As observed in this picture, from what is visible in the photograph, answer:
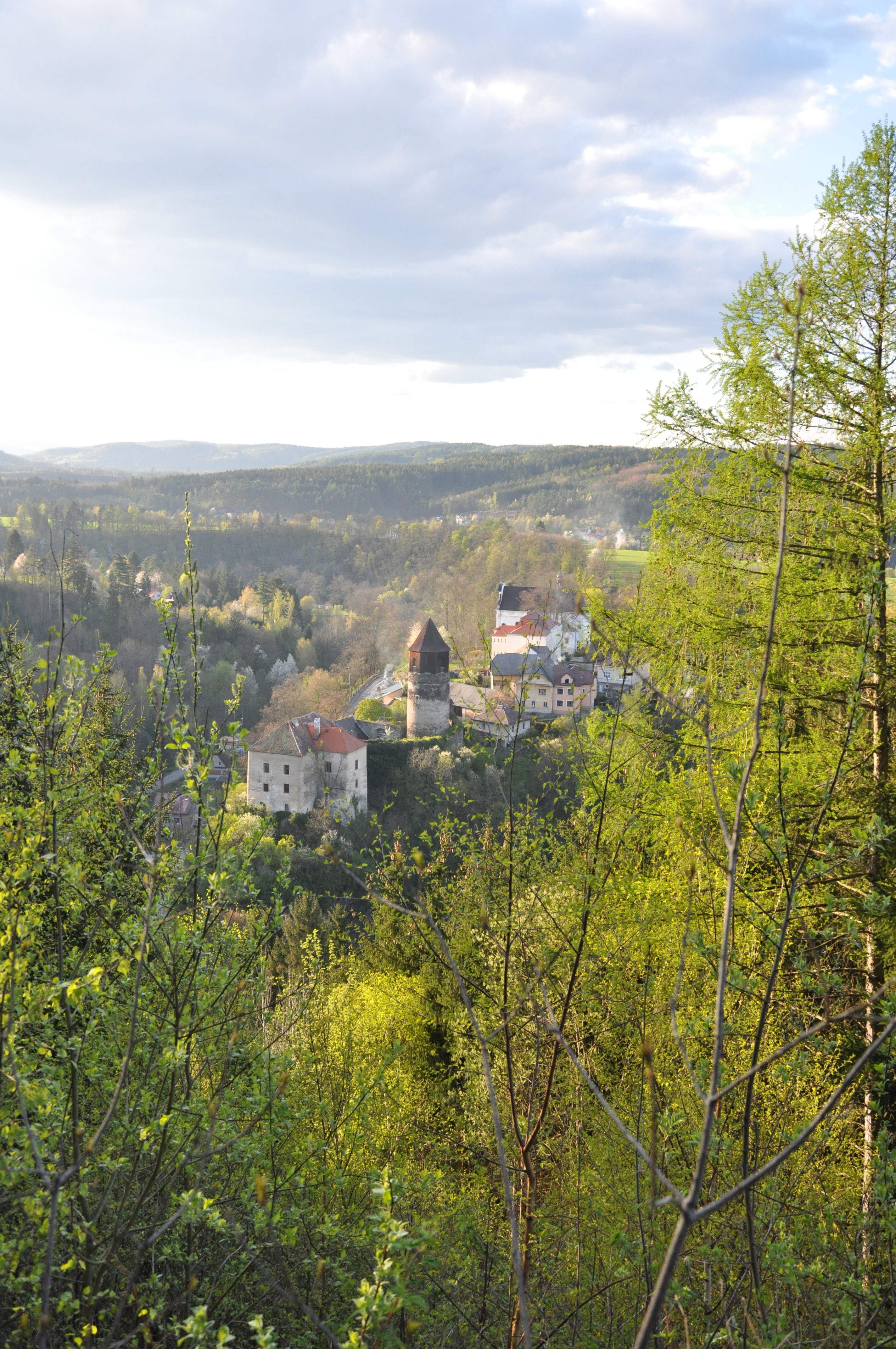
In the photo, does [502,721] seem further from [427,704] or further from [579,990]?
[427,704]

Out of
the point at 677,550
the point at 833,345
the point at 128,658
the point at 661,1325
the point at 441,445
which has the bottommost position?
the point at 128,658

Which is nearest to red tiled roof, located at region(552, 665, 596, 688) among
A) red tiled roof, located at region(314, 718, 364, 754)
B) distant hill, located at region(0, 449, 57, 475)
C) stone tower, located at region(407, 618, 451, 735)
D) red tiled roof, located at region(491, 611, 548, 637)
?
stone tower, located at region(407, 618, 451, 735)

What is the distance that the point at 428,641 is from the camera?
31.8m

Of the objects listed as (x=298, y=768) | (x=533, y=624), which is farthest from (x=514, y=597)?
(x=533, y=624)

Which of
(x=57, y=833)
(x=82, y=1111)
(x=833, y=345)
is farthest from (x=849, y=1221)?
(x=833, y=345)

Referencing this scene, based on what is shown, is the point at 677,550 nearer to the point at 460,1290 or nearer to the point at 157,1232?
the point at 460,1290

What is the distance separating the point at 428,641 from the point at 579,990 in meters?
27.7

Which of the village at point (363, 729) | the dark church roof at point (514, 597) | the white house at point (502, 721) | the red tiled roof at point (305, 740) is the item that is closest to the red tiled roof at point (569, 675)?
the village at point (363, 729)

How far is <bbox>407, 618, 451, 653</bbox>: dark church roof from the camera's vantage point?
31.6 metres

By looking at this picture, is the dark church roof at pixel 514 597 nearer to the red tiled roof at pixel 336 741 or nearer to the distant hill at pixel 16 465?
the red tiled roof at pixel 336 741

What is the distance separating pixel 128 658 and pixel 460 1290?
41.8m

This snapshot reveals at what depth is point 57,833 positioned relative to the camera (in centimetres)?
326

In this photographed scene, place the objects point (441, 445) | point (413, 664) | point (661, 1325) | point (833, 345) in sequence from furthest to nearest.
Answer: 1. point (441, 445)
2. point (413, 664)
3. point (833, 345)
4. point (661, 1325)

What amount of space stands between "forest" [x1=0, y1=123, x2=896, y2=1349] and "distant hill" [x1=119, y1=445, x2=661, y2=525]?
285 ft
